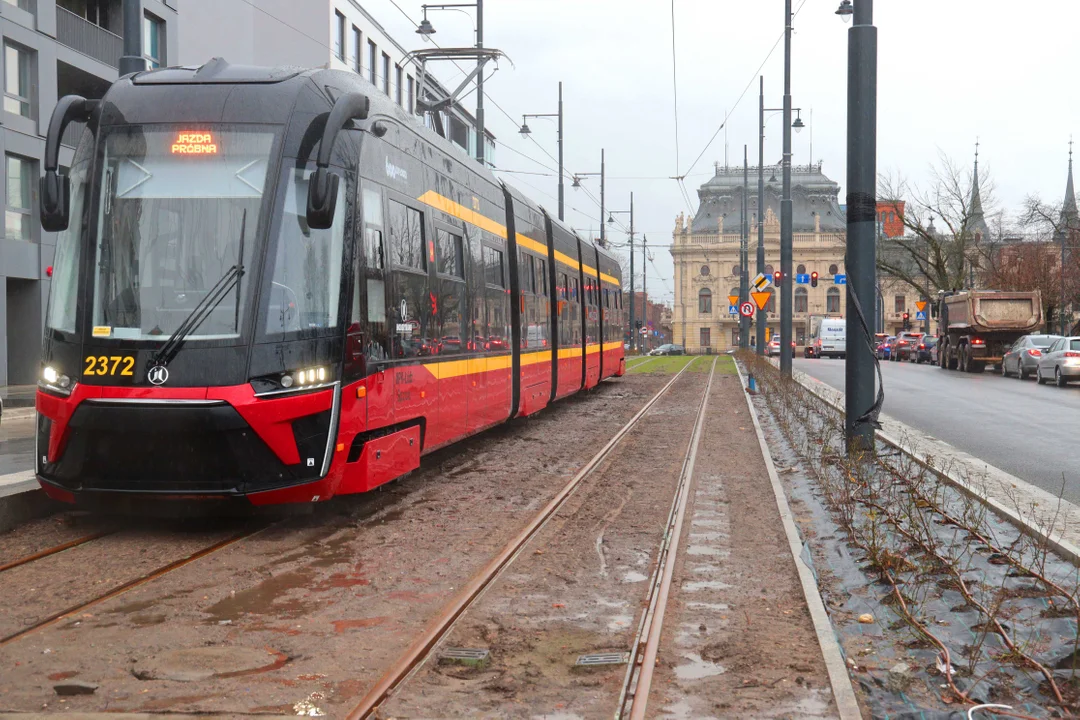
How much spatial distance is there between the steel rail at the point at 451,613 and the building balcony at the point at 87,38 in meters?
26.2

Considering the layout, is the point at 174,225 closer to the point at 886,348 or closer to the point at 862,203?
the point at 862,203

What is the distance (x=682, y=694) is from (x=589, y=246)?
2000cm

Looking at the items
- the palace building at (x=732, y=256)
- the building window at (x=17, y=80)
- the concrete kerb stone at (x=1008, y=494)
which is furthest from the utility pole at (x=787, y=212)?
the palace building at (x=732, y=256)

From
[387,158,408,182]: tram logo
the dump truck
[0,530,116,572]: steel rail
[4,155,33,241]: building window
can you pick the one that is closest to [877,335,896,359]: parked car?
the dump truck

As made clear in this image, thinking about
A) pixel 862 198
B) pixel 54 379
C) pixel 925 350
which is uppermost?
pixel 862 198

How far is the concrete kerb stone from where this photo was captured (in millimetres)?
7941

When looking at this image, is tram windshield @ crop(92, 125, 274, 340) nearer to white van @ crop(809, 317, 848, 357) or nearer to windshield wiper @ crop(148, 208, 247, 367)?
windshield wiper @ crop(148, 208, 247, 367)

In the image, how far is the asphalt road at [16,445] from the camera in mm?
11375

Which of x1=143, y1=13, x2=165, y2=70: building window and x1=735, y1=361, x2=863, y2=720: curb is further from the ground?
x1=143, y1=13, x2=165, y2=70: building window

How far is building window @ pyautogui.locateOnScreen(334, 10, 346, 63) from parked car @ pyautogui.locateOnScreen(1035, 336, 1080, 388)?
28777 millimetres

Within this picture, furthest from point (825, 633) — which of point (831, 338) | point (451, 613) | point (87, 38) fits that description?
point (831, 338)

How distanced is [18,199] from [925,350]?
137 feet

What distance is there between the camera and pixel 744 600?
21.6 feet

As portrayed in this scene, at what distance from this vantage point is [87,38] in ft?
108
